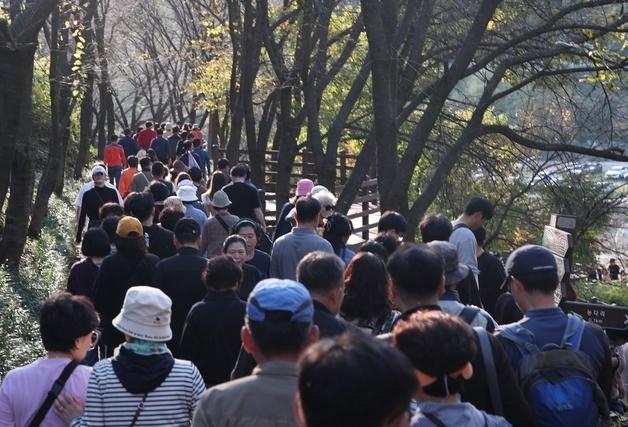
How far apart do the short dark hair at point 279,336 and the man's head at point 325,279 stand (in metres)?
1.45

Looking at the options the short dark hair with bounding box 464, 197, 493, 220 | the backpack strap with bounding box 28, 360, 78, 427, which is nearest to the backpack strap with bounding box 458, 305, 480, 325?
the backpack strap with bounding box 28, 360, 78, 427

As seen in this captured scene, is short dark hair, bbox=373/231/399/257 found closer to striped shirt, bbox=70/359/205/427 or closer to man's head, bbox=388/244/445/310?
man's head, bbox=388/244/445/310

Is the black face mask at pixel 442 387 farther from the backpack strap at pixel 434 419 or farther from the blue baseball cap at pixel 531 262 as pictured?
the blue baseball cap at pixel 531 262

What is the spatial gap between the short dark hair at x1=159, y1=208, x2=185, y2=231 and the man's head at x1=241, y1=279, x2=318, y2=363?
266 inches

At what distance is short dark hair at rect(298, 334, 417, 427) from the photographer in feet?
8.73

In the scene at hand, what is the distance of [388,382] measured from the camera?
8.84ft

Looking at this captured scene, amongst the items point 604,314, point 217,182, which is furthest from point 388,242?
point 217,182

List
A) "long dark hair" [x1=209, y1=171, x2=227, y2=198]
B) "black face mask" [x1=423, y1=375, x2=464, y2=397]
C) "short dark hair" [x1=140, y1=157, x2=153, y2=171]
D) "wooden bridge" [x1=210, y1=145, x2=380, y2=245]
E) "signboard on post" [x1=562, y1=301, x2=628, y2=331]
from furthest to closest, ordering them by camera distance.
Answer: "wooden bridge" [x1=210, y1=145, x2=380, y2=245] → "short dark hair" [x1=140, y1=157, x2=153, y2=171] → "long dark hair" [x1=209, y1=171, x2=227, y2=198] → "signboard on post" [x1=562, y1=301, x2=628, y2=331] → "black face mask" [x1=423, y1=375, x2=464, y2=397]

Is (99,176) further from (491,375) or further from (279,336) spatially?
(279,336)

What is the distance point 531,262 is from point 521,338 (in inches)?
16.0

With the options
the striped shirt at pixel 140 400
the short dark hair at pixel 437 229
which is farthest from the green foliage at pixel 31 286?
the striped shirt at pixel 140 400

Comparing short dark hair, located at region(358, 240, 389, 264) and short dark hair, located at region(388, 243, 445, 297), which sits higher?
short dark hair, located at region(388, 243, 445, 297)

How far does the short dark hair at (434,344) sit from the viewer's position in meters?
3.68

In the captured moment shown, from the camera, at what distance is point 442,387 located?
3799 millimetres
